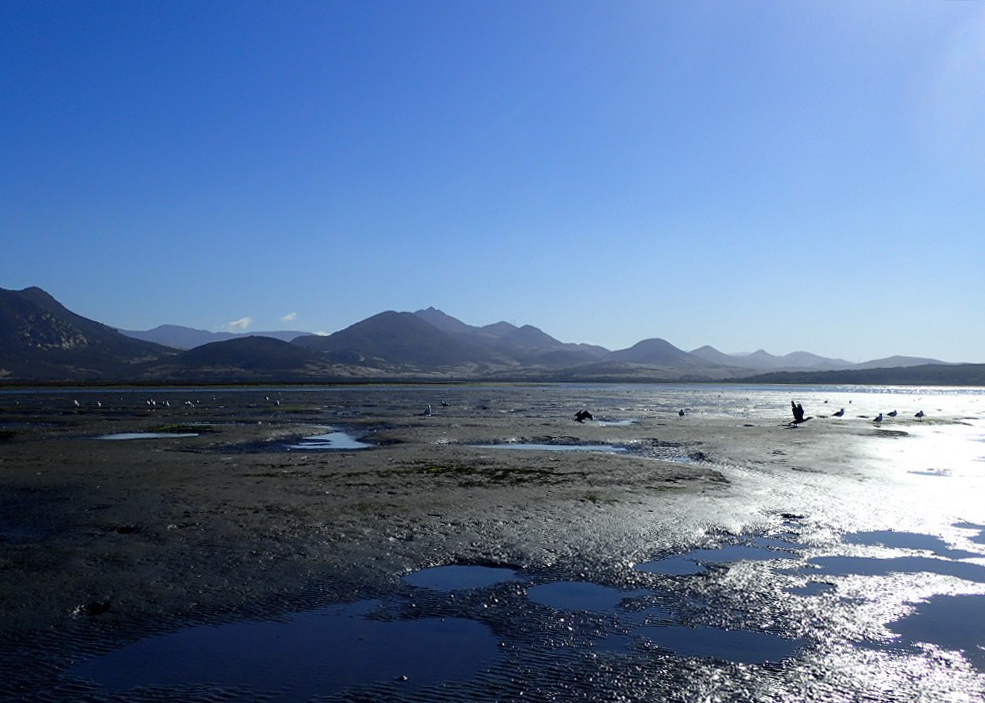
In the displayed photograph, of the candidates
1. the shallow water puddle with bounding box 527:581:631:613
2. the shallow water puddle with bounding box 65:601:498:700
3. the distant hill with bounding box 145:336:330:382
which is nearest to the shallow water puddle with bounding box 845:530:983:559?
the shallow water puddle with bounding box 527:581:631:613

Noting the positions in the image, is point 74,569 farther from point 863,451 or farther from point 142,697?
point 863,451

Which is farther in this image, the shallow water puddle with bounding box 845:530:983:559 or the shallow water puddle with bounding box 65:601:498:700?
the shallow water puddle with bounding box 845:530:983:559

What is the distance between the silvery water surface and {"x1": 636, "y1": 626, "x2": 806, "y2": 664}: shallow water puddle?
3 cm

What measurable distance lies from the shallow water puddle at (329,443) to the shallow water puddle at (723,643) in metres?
20.7

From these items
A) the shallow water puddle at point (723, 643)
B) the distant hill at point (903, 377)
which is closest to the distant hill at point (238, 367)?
the distant hill at point (903, 377)

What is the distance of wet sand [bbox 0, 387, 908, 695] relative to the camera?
9.73 m

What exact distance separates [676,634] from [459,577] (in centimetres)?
370

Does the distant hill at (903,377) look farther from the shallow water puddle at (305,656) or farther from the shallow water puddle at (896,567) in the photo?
the shallow water puddle at (305,656)

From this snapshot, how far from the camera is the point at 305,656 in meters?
7.86

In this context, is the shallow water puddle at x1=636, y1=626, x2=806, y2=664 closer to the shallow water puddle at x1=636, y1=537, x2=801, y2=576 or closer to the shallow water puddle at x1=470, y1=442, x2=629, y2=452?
the shallow water puddle at x1=636, y1=537, x2=801, y2=576

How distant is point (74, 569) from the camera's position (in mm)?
10914

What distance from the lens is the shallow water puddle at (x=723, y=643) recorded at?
7965 millimetres

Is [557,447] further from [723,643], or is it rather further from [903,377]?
[903,377]

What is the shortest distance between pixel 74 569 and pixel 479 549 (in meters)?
6.52
